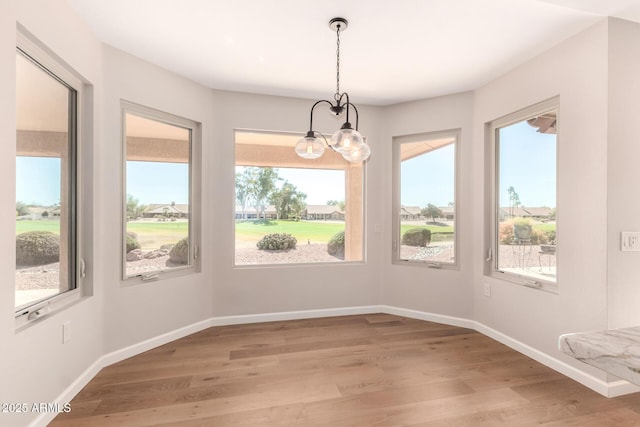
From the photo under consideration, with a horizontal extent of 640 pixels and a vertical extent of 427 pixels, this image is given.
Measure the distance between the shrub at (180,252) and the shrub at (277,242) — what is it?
78 cm

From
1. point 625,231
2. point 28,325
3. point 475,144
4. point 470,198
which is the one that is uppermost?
point 475,144

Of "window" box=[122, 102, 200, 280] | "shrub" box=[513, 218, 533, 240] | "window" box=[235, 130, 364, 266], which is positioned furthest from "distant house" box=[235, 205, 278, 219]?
"shrub" box=[513, 218, 533, 240]

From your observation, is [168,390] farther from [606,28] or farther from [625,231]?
[606,28]

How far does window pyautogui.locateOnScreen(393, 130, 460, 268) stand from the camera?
3.64 m

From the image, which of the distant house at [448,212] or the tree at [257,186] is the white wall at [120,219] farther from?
the distant house at [448,212]

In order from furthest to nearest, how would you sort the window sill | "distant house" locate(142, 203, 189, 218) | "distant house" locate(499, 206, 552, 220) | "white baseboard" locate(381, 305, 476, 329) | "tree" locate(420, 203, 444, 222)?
"tree" locate(420, 203, 444, 222)
"white baseboard" locate(381, 305, 476, 329)
"distant house" locate(142, 203, 189, 218)
"distant house" locate(499, 206, 552, 220)
the window sill

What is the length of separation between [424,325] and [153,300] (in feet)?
9.34

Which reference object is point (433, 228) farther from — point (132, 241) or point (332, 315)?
point (132, 241)

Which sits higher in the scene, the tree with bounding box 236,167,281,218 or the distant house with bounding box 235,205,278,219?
the tree with bounding box 236,167,281,218

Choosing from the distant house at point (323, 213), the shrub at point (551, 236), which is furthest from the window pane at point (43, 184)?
the shrub at point (551, 236)

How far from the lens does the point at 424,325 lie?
351 centimetres

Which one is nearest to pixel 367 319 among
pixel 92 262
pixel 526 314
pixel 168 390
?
pixel 526 314

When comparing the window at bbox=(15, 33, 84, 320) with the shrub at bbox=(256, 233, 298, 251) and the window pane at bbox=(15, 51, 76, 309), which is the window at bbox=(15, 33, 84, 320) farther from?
the shrub at bbox=(256, 233, 298, 251)

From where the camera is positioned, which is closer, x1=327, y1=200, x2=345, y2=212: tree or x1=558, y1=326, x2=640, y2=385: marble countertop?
x1=558, y1=326, x2=640, y2=385: marble countertop
